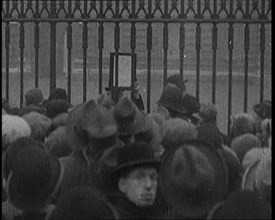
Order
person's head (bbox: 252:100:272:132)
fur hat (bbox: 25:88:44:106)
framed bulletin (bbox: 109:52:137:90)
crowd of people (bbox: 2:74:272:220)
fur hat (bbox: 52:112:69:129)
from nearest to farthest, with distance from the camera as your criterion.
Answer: crowd of people (bbox: 2:74:272:220), fur hat (bbox: 52:112:69:129), person's head (bbox: 252:100:272:132), fur hat (bbox: 25:88:44:106), framed bulletin (bbox: 109:52:137:90)

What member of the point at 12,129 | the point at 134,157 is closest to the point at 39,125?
the point at 12,129

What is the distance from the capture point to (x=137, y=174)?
2166 millimetres

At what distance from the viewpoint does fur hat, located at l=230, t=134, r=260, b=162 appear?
9.00 ft

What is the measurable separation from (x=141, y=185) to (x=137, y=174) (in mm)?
47

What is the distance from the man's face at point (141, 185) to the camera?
2111 millimetres

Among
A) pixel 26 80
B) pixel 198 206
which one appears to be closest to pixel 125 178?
pixel 198 206

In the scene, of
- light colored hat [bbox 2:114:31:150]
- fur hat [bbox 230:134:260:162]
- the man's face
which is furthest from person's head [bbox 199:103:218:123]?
the man's face

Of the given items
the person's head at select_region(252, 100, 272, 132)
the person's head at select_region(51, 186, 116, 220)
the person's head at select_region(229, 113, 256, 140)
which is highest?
the person's head at select_region(252, 100, 272, 132)

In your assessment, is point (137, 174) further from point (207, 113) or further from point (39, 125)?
point (207, 113)

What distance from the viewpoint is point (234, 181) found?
7.27 ft

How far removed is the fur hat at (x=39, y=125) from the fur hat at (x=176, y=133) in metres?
0.56

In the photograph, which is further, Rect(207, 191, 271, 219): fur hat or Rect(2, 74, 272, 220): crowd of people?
Rect(2, 74, 272, 220): crowd of people

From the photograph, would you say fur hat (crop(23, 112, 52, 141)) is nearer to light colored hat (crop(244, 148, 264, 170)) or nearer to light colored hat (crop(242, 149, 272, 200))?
light colored hat (crop(244, 148, 264, 170))

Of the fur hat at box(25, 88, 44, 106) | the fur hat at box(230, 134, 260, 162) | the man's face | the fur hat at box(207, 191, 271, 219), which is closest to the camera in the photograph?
the fur hat at box(207, 191, 271, 219)
